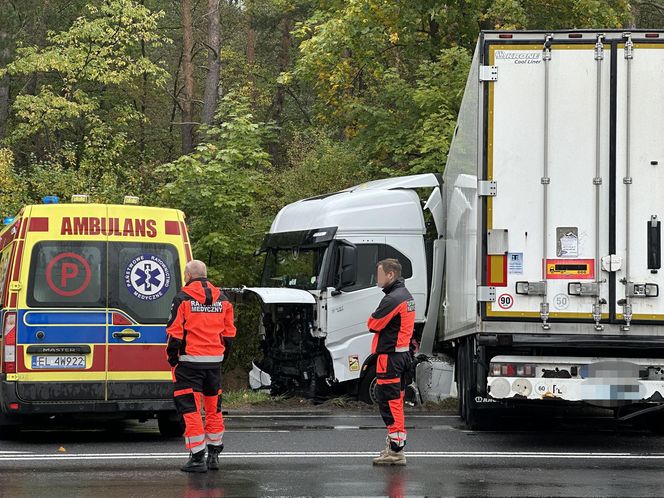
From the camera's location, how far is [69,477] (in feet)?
28.5

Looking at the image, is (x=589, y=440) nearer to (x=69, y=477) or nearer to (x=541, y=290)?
(x=541, y=290)

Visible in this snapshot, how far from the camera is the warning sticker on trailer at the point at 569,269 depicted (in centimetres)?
1038

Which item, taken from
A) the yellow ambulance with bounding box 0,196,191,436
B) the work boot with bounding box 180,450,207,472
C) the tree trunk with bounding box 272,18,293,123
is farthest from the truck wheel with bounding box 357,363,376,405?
the tree trunk with bounding box 272,18,293,123

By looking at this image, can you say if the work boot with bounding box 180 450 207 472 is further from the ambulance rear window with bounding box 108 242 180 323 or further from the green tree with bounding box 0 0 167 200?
the green tree with bounding box 0 0 167 200

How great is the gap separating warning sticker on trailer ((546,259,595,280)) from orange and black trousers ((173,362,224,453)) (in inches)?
123

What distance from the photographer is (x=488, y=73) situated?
10547 mm

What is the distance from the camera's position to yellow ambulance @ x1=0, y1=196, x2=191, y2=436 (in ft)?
36.1

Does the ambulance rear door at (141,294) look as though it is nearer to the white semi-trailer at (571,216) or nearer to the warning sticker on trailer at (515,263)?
the white semi-trailer at (571,216)

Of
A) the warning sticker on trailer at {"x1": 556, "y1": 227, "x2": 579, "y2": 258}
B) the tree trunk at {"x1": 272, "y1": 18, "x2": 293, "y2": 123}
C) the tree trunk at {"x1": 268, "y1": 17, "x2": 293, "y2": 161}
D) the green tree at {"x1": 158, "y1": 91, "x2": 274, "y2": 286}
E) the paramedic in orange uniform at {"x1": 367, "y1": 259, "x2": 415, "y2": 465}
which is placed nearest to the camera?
the paramedic in orange uniform at {"x1": 367, "y1": 259, "x2": 415, "y2": 465}

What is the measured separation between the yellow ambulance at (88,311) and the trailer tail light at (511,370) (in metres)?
3.09

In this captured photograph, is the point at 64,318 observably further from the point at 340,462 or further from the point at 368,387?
the point at 368,387

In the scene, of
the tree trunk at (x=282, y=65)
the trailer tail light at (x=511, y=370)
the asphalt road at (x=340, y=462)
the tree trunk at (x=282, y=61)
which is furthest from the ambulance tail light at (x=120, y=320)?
the tree trunk at (x=282, y=61)

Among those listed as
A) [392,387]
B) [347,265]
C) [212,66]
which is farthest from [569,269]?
[212,66]

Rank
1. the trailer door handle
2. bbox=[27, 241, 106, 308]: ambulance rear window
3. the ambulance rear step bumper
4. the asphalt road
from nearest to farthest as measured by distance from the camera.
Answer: the asphalt road → the trailer door handle → the ambulance rear step bumper → bbox=[27, 241, 106, 308]: ambulance rear window
